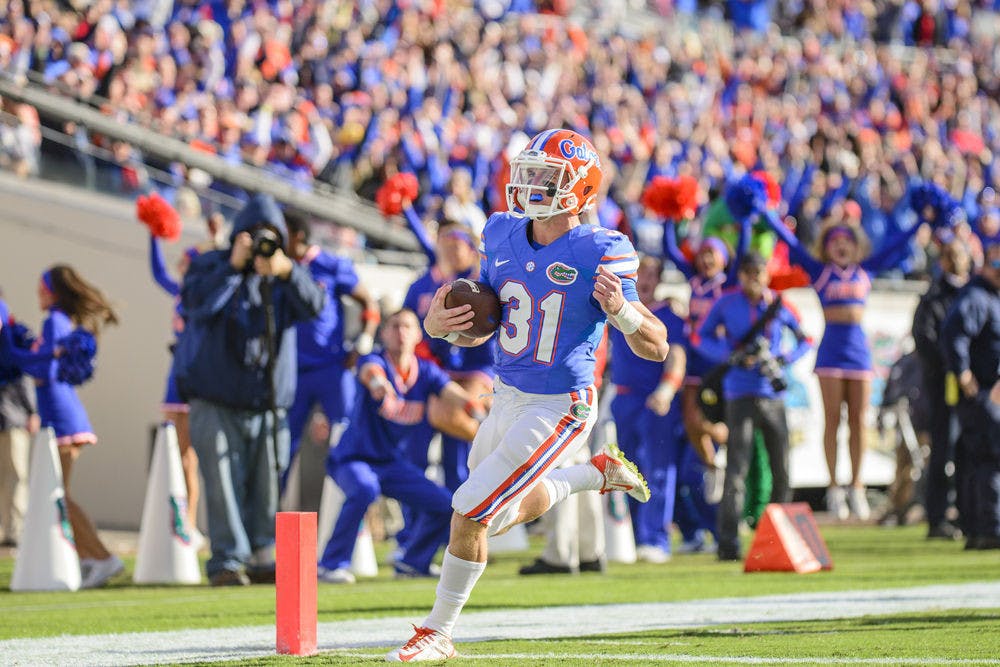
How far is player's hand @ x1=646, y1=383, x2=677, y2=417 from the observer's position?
1105 centimetres

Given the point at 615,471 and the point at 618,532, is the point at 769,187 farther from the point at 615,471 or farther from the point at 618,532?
the point at 615,471

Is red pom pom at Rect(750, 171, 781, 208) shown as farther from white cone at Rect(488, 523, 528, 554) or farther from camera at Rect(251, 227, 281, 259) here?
camera at Rect(251, 227, 281, 259)

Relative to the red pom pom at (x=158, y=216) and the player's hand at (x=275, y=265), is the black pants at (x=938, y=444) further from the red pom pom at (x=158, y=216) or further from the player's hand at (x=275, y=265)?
the red pom pom at (x=158, y=216)

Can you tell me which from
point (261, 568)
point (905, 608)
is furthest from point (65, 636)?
point (905, 608)

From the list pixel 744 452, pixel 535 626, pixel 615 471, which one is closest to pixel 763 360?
pixel 744 452

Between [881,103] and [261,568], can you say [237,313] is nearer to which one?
[261,568]

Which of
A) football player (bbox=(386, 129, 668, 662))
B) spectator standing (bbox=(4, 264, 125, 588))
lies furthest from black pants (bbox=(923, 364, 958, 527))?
football player (bbox=(386, 129, 668, 662))

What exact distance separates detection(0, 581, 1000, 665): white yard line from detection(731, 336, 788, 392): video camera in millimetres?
2406

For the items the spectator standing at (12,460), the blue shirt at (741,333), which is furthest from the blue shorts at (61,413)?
the blue shirt at (741,333)

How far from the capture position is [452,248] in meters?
11.1

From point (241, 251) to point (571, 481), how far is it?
3.81 meters

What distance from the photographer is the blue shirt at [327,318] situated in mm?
10938

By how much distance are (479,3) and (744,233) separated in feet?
48.7

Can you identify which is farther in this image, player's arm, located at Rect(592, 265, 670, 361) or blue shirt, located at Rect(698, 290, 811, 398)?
blue shirt, located at Rect(698, 290, 811, 398)
